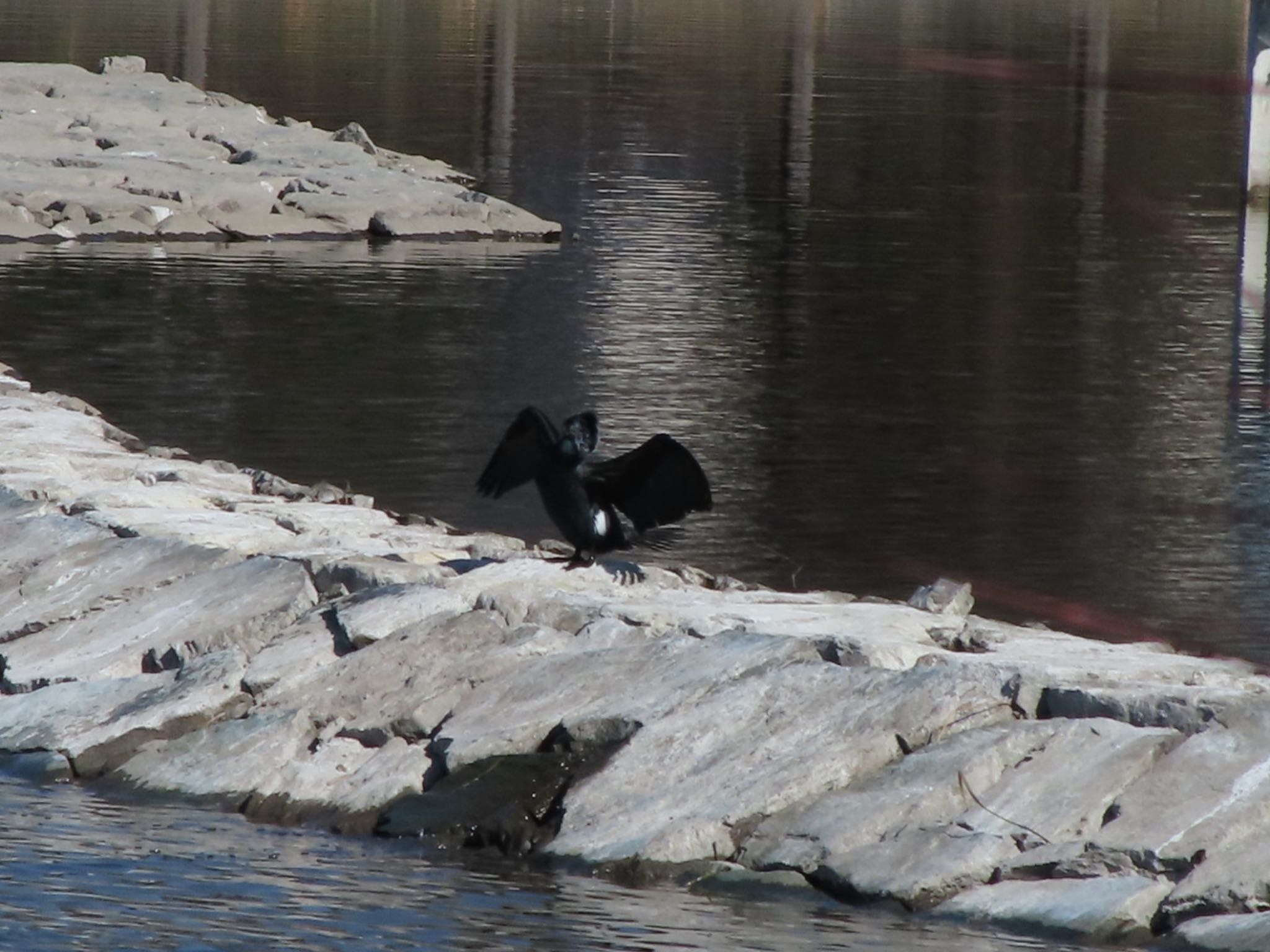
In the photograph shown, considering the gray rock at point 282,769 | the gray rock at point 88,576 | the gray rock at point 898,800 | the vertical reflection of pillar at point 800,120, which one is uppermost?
the vertical reflection of pillar at point 800,120

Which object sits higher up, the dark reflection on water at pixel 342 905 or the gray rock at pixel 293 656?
the gray rock at pixel 293 656

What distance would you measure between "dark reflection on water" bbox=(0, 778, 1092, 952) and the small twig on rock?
1.36ft

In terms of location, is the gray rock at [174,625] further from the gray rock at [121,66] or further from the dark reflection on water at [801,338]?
the gray rock at [121,66]

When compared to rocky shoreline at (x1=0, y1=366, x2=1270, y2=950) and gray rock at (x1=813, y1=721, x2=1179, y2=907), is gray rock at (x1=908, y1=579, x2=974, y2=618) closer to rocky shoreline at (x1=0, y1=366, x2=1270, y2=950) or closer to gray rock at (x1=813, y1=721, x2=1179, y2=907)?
rocky shoreline at (x1=0, y1=366, x2=1270, y2=950)

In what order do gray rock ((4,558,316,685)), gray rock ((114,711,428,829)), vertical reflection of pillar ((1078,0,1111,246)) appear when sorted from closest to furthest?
gray rock ((114,711,428,829)), gray rock ((4,558,316,685)), vertical reflection of pillar ((1078,0,1111,246))

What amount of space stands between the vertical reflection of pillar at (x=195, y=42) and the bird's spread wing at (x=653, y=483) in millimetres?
27383

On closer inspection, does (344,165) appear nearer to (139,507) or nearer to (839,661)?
(139,507)

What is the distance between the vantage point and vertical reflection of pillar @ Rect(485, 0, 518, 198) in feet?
83.6

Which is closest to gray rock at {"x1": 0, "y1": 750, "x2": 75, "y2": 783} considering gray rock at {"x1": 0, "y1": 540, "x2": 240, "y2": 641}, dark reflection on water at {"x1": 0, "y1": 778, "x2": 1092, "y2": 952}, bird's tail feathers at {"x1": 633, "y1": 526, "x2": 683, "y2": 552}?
dark reflection on water at {"x1": 0, "y1": 778, "x2": 1092, "y2": 952}

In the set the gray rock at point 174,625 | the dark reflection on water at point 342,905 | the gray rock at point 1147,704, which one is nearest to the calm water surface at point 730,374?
the dark reflection on water at point 342,905

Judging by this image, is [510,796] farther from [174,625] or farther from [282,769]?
[174,625]

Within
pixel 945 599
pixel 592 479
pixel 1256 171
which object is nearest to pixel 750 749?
pixel 592 479

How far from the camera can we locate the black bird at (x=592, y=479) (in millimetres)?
8273

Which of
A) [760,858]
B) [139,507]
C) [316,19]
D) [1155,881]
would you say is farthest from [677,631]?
[316,19]
